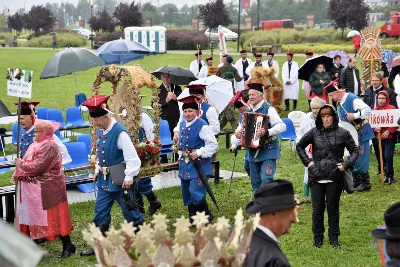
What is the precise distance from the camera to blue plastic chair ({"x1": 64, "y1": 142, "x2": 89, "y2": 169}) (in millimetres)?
12289

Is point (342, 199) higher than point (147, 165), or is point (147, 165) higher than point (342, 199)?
point (147, 165)

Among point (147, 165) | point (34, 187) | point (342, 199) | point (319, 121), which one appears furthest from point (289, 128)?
point (34, 187)

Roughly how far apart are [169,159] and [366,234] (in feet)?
19.3

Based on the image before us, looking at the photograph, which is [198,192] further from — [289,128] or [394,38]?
[394,38]

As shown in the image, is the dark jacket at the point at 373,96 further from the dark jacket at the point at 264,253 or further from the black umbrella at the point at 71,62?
the dark jacket at the point at 264,253

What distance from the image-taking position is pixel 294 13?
120312mm

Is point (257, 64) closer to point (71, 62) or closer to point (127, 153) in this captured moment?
point (71, 62)

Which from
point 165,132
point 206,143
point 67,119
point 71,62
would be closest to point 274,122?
point 206,143

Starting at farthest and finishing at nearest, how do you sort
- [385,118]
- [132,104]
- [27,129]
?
1. [385,118]
2. [132,104]
3. [27,129]

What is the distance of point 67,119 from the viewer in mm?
17156

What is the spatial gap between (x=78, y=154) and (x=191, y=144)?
10.3 feet

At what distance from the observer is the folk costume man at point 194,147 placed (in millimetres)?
9734

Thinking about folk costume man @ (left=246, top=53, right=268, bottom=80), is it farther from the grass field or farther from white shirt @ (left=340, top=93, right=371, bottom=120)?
white shirt @ (left=340, top=93, right=371, bottom=120)

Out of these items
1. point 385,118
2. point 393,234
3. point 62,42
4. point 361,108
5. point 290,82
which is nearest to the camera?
point 393,234
